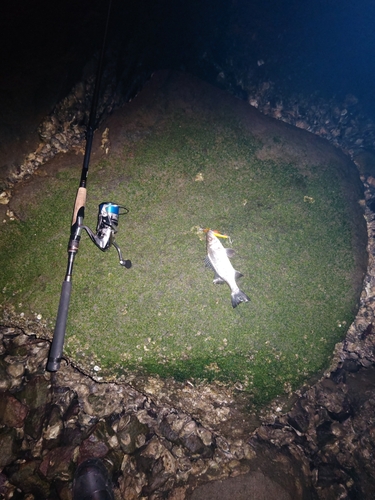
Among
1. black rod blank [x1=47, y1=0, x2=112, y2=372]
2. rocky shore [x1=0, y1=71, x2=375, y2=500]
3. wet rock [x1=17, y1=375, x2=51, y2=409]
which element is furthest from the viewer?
wet rock [x1=17, y1=375, x2=51, y2=409]

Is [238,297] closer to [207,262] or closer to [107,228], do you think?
[207,262]

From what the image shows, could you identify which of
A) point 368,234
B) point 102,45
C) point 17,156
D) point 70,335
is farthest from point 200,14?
point 70,335

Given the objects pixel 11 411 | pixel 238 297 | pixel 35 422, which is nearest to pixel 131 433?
pixel 35 422

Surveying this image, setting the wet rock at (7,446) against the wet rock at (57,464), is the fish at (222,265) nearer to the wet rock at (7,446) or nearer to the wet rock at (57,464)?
the wet rock at (57,464)

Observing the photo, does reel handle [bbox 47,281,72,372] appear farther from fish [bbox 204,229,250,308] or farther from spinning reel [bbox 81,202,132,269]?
fish [bbox 204,229,250,308]

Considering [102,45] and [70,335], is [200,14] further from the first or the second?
[70,335]

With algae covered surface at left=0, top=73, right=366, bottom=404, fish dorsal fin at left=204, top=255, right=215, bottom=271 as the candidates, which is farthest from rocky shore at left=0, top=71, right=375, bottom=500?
fish dorsal fin at left=204, top=255, right=215, bottom=271
